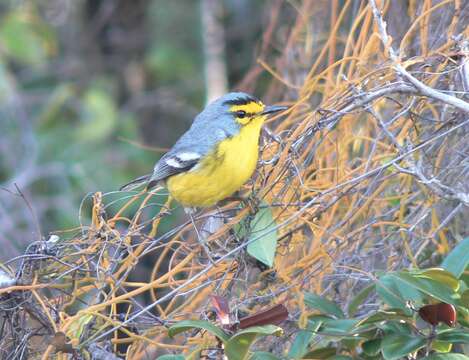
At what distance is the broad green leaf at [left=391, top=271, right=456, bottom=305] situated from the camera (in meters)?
1.96

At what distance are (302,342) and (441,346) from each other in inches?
14.0

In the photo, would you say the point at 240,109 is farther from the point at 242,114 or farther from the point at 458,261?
the point at 458,261

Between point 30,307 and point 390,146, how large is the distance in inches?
51.1

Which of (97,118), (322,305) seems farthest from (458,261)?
(97,118)

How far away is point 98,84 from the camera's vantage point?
7.19 metres

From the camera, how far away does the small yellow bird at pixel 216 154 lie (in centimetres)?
306

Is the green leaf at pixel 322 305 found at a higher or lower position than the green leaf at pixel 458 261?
lower

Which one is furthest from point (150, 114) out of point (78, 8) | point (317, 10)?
point (317, 10)

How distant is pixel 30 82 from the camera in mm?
7430

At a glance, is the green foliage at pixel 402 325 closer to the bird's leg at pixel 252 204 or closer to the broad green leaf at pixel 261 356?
the broad green leaf at pixel 261 356

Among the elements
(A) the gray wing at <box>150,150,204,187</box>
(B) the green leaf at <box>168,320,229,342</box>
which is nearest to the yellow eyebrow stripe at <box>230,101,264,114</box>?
(A) the gray wing at <box>150,150,204,187</box>

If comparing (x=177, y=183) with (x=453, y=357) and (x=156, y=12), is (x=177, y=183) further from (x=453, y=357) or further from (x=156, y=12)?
(x=156, y=12)

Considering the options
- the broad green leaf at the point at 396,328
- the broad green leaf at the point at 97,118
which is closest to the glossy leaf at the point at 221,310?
the broad green leaf at the point at 396,328

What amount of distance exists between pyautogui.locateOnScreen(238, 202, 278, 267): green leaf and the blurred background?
9.09ft
